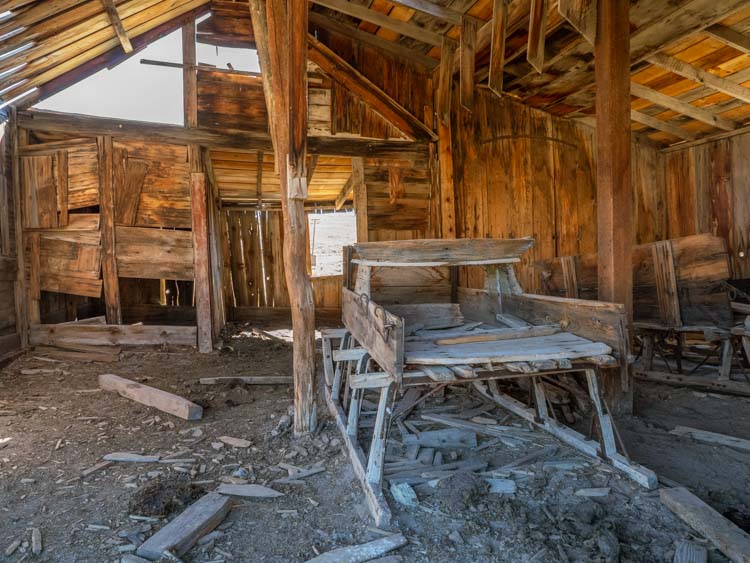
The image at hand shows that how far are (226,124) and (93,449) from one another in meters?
4.93

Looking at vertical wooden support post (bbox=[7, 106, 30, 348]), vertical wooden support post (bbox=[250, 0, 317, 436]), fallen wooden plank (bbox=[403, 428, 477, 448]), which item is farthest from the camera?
vertical wooden support post (bbox=[7, 106, 30, 348])

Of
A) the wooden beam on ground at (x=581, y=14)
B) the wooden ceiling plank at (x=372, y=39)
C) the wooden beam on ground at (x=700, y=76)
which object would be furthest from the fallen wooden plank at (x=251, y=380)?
the wooden beam on ground at (x=700, y=76)

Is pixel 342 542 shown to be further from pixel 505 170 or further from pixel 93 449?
pixel 505 170

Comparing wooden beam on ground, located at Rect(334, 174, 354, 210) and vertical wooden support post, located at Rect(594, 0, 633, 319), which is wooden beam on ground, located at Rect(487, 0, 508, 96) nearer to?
vertical wooden support post, located at Rect(594, 0, 633, 319)

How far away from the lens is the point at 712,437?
11.3 feet

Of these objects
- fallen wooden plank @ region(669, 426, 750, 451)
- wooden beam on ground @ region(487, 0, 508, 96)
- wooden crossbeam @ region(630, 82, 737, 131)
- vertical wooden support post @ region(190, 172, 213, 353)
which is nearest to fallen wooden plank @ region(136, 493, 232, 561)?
fallen wooden plank @ region(669, 426, 750, 451)

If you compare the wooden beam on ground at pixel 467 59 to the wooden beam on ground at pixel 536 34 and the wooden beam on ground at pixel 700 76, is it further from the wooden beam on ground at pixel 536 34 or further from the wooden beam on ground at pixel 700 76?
the wooden beam on ground at pixel 700 76

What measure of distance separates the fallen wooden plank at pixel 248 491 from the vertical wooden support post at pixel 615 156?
3.14 meters

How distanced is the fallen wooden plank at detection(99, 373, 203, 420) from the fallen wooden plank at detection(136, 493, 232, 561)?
1627 mm

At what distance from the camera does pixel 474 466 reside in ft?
10.0

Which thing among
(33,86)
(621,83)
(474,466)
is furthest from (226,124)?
(474,466)

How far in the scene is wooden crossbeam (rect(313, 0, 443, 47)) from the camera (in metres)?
5.73

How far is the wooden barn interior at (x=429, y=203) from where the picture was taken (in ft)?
10.6

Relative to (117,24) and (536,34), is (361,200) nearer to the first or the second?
(536,34)
